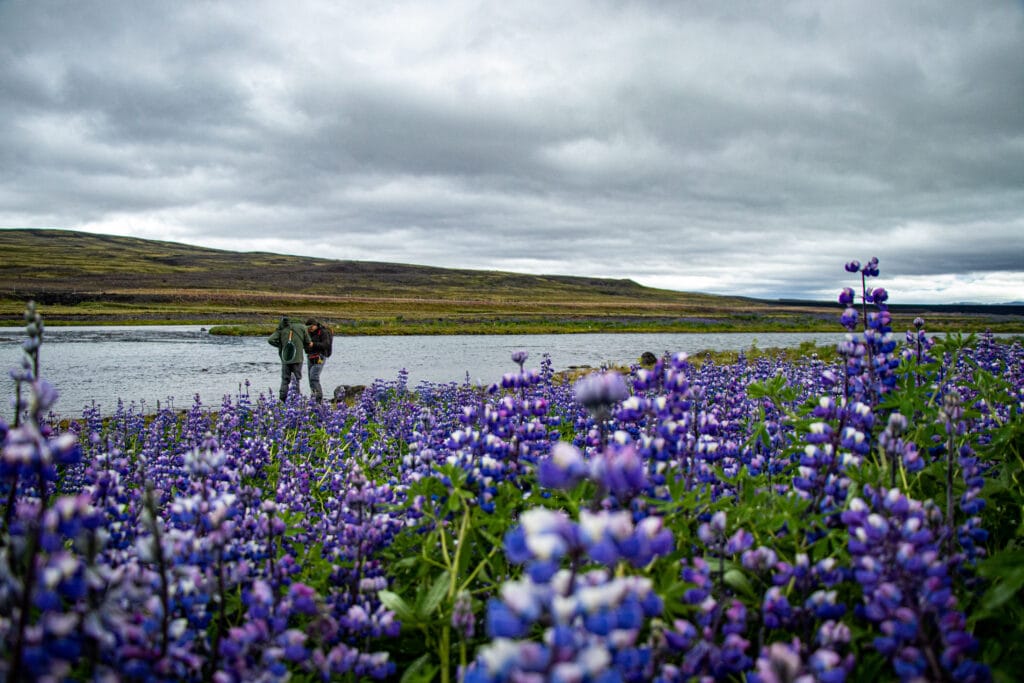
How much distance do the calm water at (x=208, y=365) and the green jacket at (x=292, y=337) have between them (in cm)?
111

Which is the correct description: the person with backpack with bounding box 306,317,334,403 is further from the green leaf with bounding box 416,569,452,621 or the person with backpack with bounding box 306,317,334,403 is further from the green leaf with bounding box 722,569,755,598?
the green leaf with bounding box 722,569,755,598

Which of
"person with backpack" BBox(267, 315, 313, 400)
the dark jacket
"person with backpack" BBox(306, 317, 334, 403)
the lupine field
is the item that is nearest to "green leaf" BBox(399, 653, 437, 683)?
the lupine field

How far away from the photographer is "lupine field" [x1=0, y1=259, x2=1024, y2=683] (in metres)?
1.36

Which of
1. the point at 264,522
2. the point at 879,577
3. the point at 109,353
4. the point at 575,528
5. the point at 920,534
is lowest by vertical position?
the point at 109,353

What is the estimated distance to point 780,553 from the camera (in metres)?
2.46

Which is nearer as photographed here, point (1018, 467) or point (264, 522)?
point (264, 522)

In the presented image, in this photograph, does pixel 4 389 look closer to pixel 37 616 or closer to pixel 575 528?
pixel 37 616

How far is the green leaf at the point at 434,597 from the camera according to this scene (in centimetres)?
221

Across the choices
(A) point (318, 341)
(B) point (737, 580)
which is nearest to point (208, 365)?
(A) point (318, 341)

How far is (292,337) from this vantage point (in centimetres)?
1425

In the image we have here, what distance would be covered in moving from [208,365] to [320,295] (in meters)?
92.0

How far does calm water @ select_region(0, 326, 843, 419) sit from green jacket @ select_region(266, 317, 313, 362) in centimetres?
111

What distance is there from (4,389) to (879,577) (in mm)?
21633

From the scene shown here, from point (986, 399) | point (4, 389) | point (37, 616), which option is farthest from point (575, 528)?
point (4, 389)
